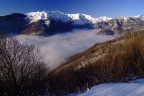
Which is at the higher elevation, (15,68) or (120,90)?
(120,90)

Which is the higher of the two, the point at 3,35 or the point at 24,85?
the point at 3,35

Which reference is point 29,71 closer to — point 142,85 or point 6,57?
point 6,57

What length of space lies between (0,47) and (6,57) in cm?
77

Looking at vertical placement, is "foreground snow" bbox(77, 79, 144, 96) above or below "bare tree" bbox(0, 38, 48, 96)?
above

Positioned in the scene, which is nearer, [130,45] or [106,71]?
[106,71]

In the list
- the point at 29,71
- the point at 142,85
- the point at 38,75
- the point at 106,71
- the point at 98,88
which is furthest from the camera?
the point at 38,75

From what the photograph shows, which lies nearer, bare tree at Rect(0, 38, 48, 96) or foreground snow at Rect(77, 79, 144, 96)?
foreground snow at Rect(77, 79, 144, 96)

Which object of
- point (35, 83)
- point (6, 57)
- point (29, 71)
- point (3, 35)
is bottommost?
point (35, 83)

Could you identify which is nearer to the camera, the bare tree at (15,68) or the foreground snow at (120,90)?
the foreground snow at (120,90)

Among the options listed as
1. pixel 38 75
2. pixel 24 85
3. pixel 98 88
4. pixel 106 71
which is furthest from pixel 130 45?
pixel 98 88

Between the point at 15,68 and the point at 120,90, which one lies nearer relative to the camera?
the point at 120,90

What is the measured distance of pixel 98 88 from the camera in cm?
750

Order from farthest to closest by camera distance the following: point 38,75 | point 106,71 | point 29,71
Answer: point 38,75 < point 29,71 < point 106,71

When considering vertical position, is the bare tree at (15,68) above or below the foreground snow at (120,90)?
below
